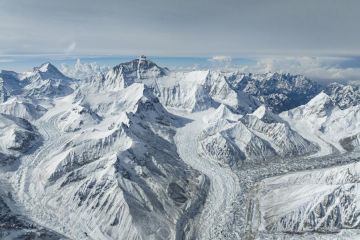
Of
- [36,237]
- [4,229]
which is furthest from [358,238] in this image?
[4,229]

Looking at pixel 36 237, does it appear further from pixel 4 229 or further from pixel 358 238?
pixel 358 238
